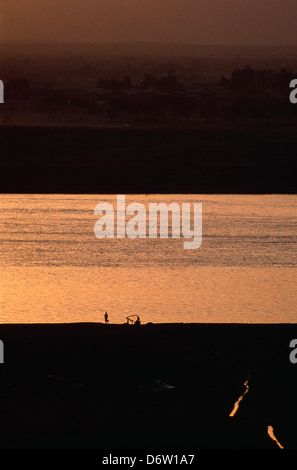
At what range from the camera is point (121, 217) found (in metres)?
26.2

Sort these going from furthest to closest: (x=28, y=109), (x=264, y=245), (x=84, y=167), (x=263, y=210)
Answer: (x=28, y=109), (x=84, y=167), (x=263, y=210), (x=264, y=245)

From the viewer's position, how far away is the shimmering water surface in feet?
46.2

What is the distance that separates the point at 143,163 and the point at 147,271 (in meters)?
22.9

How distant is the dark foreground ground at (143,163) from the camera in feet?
114
